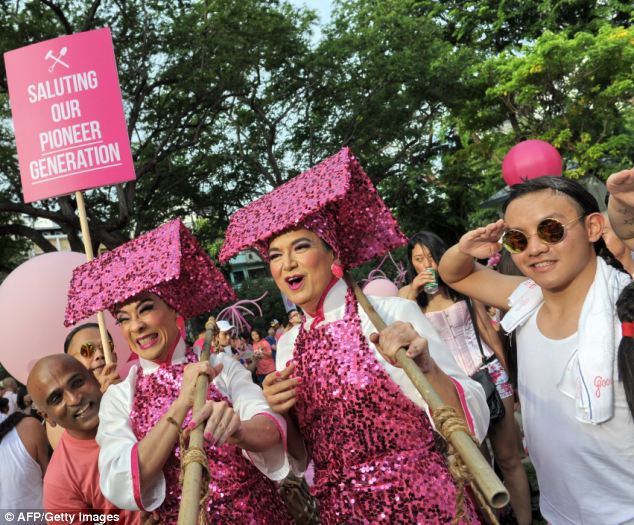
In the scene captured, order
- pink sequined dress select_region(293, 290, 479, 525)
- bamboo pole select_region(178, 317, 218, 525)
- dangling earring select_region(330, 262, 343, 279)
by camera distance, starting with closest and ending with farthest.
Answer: bamboo pole select_region(178, 317, 218, 525) < pink sequined dress select_region(293, 290, 479, 525) < dangling earring select_region(330, 262, 343, 279)

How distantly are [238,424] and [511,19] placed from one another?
22180mm

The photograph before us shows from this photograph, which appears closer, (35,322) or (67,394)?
(67,394)

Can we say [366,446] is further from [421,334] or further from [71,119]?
[71,119]

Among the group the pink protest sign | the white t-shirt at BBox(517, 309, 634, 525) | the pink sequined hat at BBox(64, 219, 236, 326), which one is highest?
the pink protest sign

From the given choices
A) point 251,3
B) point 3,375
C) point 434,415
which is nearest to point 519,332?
point 434,415

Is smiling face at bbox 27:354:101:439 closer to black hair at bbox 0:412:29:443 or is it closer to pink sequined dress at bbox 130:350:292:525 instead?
pink sequined dress at bbox 130:350:292:525

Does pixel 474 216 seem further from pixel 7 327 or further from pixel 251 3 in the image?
pixel 7 327

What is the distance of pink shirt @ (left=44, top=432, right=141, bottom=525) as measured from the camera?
2484mm

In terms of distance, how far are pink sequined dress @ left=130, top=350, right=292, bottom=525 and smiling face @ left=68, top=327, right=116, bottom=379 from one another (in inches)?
49.9

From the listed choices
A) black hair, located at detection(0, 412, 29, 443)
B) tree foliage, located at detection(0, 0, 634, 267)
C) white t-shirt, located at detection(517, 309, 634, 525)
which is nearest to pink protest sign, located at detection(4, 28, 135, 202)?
black hair, located at detection(0, 412, 29, 443)

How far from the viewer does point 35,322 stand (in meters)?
4.33

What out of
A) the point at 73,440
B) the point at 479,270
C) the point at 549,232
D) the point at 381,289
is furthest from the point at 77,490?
the point at 381,289

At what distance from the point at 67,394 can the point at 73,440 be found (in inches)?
8.2

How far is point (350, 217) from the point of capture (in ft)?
7.78
